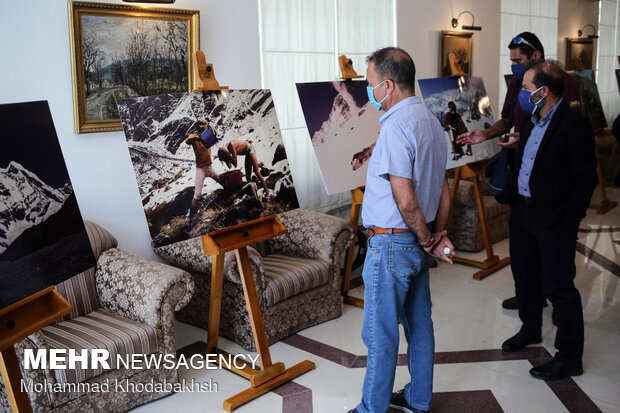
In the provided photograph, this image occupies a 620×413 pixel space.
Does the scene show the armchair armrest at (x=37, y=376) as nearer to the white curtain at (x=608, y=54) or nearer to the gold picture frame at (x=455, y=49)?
the gold picture frame at (x=455, y=49)

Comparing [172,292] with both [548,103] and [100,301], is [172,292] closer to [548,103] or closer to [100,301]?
[100,301]

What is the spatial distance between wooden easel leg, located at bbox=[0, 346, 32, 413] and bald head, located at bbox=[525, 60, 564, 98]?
2.70m

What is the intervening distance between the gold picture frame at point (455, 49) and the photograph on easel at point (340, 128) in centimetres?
242

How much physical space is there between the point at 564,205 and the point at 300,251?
5.91ft

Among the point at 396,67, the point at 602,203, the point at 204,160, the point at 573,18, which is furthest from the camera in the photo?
the point at 573,18

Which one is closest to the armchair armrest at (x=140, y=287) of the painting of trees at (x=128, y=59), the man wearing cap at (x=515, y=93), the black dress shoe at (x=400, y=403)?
the painting of trees at (x=128, y=59)

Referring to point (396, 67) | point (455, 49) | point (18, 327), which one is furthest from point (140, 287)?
point (455, 49)

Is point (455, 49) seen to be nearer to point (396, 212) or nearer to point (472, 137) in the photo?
point (472, 137)

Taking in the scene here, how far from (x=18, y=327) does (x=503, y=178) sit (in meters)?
2.60

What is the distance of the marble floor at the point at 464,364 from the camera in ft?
9.27

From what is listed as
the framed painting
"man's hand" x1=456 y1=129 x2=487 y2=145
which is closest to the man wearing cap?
"man's hand" x1=456 y1=129 x2=487 y2=145

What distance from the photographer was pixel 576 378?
2.98 metres

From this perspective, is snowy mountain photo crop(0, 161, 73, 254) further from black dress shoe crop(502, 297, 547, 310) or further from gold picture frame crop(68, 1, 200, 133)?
black dress shoe crop(502, 297, 547, 310)

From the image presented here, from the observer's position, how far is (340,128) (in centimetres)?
378
